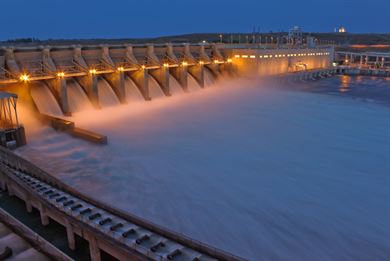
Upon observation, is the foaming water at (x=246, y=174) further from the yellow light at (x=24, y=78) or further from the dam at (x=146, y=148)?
the yellow light at (x=24, y=78)

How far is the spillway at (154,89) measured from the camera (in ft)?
77.7

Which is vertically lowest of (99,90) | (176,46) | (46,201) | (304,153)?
(304,153)

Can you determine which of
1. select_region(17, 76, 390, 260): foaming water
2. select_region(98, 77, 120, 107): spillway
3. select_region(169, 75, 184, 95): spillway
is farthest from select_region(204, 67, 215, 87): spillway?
select_region(98, 77, 120, 107): spillway

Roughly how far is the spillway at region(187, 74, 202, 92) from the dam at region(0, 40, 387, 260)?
0.37 feet

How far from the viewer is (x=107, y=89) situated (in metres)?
21.2

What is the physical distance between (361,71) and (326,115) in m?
27.1

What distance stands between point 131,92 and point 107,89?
5.64ft

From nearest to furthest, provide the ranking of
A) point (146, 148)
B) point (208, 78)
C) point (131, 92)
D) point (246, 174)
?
point (246, 174)
point (146, 148)
point (131, 92)
point (208, 78)

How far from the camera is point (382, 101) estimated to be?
25.0 metres

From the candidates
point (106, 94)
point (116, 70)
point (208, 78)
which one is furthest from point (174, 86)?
point (106, 94)

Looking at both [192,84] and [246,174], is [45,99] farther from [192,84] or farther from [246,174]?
[192,84]

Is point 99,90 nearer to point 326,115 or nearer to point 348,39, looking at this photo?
point 326,115

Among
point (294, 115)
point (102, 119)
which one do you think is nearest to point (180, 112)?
point (102, 119)

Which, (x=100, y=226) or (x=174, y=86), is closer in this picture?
(x=100, y=226)
